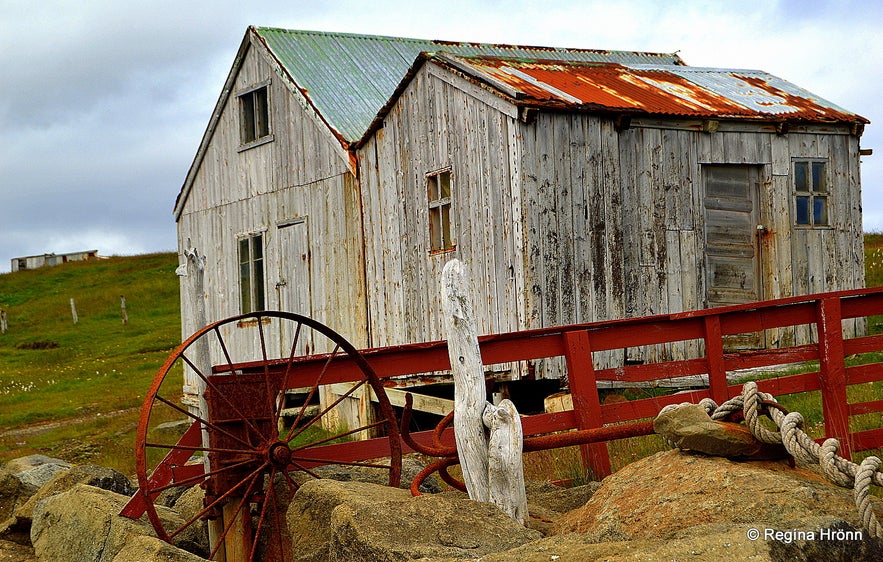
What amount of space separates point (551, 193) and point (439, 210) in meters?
2.21

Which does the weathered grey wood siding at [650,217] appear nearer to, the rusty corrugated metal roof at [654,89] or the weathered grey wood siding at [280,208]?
the rusty corrugated metal roof at [654,89]

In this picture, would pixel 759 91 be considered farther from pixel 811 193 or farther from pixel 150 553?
pixel 150 553

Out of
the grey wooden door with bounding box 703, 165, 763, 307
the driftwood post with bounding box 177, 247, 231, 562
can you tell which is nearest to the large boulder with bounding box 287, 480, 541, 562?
the driftwood post with bounding box 177, 247, 231, 562

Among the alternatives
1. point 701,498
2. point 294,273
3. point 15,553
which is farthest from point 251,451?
point 294,273

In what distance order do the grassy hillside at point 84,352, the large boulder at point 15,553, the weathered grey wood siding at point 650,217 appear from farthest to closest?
the grassy hillside at point 84,352
the weathered grey wood siding at point 650,217
the large boulder at point 15,553

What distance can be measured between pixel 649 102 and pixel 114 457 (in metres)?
11.2

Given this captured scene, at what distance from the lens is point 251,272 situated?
1917cm

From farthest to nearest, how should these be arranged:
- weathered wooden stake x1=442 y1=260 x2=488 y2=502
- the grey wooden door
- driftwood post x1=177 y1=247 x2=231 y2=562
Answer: the grey wooden door
driftwood post x1=177 y1=247 x2=231 y2=562
weathered wooden stake x1=442 y1=260 x2=488 y2=502

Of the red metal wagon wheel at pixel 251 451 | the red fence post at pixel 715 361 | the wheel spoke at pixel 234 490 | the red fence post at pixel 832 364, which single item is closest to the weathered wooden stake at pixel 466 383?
the red metal wagon wheel at pixel 251 451

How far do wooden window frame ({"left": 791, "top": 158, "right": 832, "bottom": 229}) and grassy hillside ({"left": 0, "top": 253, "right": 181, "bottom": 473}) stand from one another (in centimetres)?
1086

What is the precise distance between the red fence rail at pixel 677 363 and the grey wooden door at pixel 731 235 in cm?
584

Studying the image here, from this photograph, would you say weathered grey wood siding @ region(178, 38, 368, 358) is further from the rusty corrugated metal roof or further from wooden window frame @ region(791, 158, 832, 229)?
wooden window frame @ region(791, 158, 832, 229)

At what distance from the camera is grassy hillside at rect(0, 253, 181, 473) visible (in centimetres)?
2239

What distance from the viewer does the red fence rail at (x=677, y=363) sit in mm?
7984
